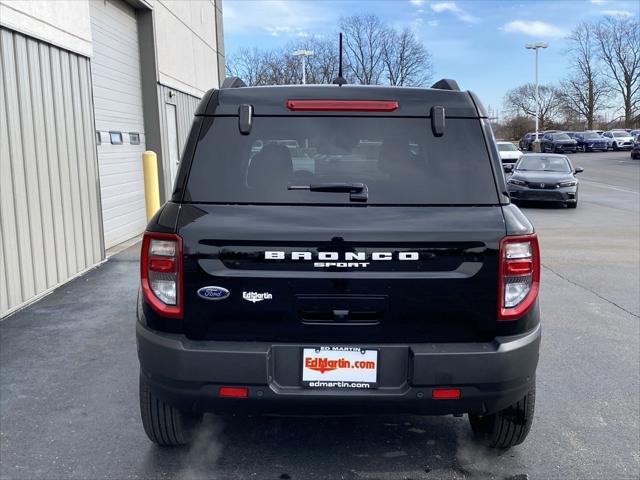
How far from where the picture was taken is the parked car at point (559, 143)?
48.2m

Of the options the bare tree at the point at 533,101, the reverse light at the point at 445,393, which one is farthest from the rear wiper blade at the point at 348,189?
the bare tree at the point at 533,101

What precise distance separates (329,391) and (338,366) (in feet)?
0.39

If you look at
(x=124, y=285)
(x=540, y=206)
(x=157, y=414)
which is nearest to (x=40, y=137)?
(x=124, y=285)

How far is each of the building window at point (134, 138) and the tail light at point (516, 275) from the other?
392 inches

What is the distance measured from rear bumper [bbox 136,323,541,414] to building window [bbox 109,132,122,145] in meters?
8.34

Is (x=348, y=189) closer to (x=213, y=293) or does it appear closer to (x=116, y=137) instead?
(x=213, y=293)

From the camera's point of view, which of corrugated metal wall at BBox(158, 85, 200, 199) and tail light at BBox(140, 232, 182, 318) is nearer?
tail light at BBox(140, 232, 182, 318)

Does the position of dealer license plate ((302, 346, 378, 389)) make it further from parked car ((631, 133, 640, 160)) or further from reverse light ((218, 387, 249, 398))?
parked car ((631, 133, 640, 160))

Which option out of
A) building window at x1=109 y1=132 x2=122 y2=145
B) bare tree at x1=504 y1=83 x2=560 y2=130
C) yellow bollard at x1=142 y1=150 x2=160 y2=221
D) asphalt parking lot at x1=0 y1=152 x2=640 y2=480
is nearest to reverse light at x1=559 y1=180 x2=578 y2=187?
asphalt parking lot at x1=0 y1=152 x2=640 y2=480

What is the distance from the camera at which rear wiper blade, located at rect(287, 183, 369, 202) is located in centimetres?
281

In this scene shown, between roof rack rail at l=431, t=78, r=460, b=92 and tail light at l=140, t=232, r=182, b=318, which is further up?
roof rack rail at l=431, t=78, r=460, b=92

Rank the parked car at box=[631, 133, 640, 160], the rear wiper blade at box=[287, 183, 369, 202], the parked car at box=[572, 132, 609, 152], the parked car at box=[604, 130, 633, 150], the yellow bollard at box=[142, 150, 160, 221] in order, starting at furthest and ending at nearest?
the parked car at box=[572, 132, 609, 152] → the parked car at box=[604, 130, 633, 150] → the parked car at box=[631, 133, 640, 160] → the yellow bollard at box=[142, 150, 160, 221] → the rear wiper blade at box=[287, 183, 369, 202]

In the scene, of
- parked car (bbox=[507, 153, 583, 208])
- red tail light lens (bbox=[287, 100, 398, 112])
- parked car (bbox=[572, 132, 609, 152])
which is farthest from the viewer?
parked car (bbox=[572, 132, 609, 152])

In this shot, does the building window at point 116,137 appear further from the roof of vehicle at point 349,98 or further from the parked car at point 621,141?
the parked car at point 621,141
